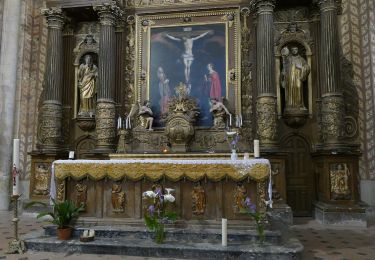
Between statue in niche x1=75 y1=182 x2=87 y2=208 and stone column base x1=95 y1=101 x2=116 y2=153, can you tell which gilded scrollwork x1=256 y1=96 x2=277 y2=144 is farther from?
statue in niche x1=75 y1=182 x2=87 y2=208

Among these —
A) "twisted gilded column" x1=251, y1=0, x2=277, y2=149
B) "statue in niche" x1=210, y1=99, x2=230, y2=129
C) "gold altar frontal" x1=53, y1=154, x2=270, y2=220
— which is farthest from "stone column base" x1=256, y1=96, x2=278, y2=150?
"gold altar frontal" x1=53, y1=154, x2=270, y2=220

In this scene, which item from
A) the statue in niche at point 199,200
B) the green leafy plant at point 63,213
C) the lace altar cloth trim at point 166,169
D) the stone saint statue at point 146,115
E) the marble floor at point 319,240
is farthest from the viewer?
the stone saint statue at point 146,115

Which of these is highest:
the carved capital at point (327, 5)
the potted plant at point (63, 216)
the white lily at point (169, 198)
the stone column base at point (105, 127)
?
the carved capital at point (327, 5)

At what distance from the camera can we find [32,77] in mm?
12344

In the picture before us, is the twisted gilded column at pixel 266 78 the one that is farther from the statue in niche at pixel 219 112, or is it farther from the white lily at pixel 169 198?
the white lily at pixel 169 198

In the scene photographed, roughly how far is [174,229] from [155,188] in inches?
34.2

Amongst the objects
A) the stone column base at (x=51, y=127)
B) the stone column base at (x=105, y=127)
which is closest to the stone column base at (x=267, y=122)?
the stone column base at (x=105, y=127)

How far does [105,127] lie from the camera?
10828 millimetres

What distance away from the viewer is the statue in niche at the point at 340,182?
30.4ft

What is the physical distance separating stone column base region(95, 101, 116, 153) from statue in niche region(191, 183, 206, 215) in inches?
185

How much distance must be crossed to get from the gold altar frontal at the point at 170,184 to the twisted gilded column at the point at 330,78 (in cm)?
400

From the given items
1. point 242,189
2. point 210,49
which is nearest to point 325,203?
point 242,189

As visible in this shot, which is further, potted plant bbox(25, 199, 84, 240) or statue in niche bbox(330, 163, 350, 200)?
statue in niche bbox(330, 163, 350, 200)

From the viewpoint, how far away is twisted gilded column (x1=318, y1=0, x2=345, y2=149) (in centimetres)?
966
